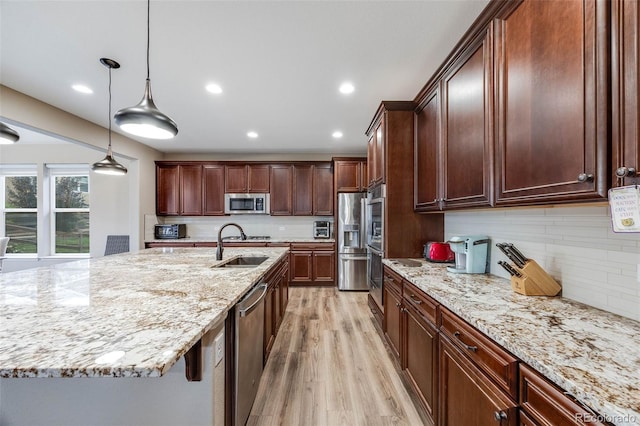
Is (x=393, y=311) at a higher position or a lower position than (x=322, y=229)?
lower

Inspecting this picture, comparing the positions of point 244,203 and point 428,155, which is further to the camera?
point 244,203

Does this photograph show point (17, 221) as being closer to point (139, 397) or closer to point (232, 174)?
point (232, 174)

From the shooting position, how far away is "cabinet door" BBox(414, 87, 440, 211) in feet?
7.17

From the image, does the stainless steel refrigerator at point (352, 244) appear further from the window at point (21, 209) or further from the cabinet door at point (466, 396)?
the window at point (21, 209)

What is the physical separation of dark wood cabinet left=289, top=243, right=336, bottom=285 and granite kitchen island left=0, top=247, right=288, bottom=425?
3500 mm

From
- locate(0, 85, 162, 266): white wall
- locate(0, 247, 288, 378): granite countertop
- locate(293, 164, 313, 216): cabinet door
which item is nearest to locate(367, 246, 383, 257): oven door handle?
locate(0, 247, 288, 378): granite countertop

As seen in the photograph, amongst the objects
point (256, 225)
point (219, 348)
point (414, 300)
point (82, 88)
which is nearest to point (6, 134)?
point (82, 88)

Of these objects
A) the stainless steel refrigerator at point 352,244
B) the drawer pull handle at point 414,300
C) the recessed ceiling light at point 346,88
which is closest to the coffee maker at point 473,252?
the drawer pull handle at point 414,300

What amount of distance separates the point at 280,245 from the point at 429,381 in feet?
11.7

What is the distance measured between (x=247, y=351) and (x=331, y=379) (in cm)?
93

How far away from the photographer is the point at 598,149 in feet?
3.05

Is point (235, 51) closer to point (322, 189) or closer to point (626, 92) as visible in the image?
point (626, 92)

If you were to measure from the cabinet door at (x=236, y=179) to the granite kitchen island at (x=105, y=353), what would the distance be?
388cm

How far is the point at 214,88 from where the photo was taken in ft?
9.05
